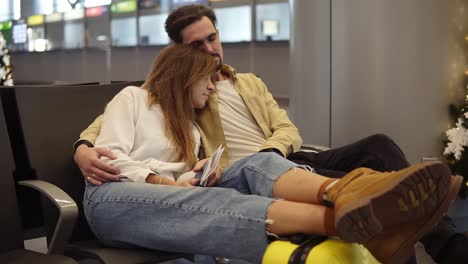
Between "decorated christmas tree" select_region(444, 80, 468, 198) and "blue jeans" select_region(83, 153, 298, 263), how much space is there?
6.18 ft

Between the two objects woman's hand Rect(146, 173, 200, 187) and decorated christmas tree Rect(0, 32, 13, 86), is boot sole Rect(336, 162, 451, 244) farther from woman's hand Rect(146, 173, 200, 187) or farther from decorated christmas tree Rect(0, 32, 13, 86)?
decorated christmas tree Rect(0, 32, 13, 86)

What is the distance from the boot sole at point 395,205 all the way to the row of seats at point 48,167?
2.20 ft

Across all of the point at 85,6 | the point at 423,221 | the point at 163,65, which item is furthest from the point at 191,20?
the point at 85,6

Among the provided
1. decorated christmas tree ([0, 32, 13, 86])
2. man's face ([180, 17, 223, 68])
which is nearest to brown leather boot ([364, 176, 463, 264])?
man's face ([180, 17, 223, 68])

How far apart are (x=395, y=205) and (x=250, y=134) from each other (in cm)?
111

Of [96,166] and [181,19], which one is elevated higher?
[181,19]

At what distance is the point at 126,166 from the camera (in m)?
1.92

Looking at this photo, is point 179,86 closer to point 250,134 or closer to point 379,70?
point 250,134

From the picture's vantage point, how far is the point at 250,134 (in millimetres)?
2410

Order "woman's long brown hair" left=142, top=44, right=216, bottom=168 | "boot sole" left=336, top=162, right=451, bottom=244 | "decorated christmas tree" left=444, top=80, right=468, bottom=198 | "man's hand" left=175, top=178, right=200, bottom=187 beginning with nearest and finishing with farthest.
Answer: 1. "boot sole" left=336, top=162, right=451, bottom=244
2. "man's hand" left=175, top=178, right=200, bottom=187
3. "woman's long brown hair" left=142, top=44, right=216, bottom=168
4. "decorated christmas tree" left=444, top=80, right=468, bottom=198

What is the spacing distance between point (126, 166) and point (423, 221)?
0.92 m

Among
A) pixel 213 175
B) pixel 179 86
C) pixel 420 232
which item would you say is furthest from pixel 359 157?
pixel 420 232

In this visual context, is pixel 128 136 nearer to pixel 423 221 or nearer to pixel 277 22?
pixel 423 221

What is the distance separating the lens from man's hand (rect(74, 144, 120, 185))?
6.23 feet
